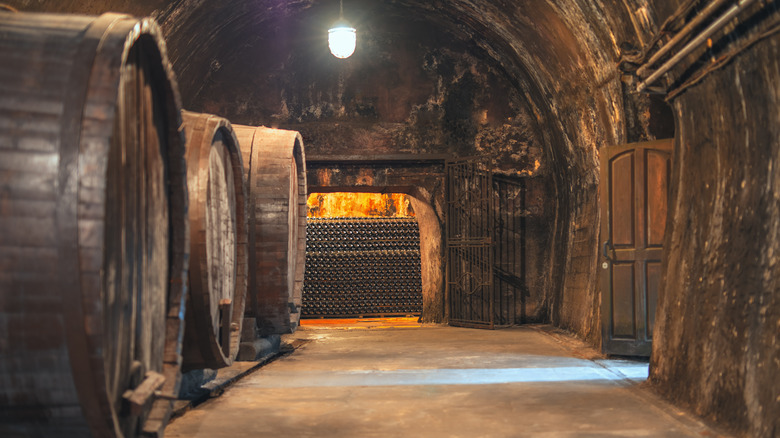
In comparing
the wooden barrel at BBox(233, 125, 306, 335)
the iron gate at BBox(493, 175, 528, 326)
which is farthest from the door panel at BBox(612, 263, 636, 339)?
the iron gate at BBox(493, 175, 528, 326)

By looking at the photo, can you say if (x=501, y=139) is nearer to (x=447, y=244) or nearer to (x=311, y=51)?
(x=447, y=244)

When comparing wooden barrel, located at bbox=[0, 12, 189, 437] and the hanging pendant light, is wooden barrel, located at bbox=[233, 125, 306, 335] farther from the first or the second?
the hanging pendant light

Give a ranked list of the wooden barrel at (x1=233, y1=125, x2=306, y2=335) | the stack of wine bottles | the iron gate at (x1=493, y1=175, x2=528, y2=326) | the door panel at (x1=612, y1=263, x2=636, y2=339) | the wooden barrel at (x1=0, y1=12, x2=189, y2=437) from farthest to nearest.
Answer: the stack of wine bottles < the iron gate at (x1=493, y1=175, x2=528, y2=326) < the door panel at (x1=612, y1=263, x2=636, y2=339) < the wooden barrel at (x1=233, y1=125, x2=306, y2=335) < the wooden barrel at (x1=0, y1=12, x2=189, y2=437)

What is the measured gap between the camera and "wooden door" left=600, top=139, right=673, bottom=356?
Answer: 680 centimetres

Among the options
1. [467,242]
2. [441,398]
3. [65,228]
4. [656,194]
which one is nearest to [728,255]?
[441,398]

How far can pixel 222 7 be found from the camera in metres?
8.98

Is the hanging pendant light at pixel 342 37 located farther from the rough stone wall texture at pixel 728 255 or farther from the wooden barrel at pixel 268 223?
the rough stone wall texture at pixel 728 255

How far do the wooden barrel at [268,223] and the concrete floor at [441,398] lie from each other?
1.59ft

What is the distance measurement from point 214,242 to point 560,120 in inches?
256

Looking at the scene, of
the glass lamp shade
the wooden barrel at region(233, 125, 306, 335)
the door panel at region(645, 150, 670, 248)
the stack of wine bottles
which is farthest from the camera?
the stack of wine bottles

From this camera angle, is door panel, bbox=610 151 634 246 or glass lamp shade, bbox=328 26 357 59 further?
glass lamp shade, bbox=328 26 357 59

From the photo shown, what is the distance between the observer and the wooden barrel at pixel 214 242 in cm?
371

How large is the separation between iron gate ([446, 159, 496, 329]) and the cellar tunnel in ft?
0.61

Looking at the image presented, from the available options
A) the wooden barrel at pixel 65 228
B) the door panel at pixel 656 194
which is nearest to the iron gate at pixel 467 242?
the door panel at pixel 656 194
